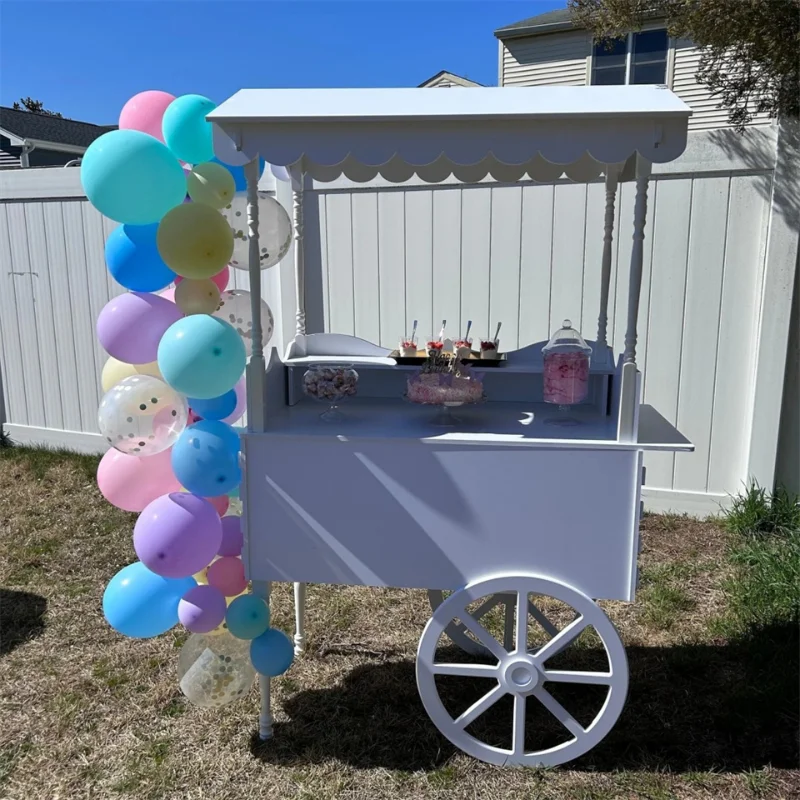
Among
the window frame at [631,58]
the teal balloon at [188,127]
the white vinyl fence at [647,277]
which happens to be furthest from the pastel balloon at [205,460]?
the window frame at [631,58]

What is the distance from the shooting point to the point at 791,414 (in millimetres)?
3502

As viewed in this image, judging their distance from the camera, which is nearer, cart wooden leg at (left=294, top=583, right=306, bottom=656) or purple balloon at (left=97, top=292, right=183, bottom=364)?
purple balloon at (left=97, top=292, right=183, bottom=364)

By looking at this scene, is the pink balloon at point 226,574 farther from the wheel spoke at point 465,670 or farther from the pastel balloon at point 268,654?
the wheel spoke at point 465,670

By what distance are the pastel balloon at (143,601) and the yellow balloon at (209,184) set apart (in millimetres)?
1074

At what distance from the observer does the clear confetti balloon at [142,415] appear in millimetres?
1994

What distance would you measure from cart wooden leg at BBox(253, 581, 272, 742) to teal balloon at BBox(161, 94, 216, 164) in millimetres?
1252

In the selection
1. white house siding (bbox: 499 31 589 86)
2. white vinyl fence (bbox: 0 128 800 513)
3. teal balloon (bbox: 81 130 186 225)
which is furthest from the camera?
white house siding (bbox: 499 31 589 86)

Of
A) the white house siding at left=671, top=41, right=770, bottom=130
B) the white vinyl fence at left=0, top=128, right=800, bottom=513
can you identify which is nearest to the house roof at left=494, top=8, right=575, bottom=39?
the white house siding at left=671, top=41, right=770, bottom=130

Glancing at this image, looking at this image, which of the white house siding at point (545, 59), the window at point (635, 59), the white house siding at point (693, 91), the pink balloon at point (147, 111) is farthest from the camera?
the white house siding at point (545, 59)

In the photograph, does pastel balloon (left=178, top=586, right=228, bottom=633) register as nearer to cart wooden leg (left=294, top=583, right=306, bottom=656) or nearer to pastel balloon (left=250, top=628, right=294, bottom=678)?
pastel balloon (left=250, top=628, right=294, bottom=678)

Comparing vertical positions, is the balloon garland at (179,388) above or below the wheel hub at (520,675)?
above

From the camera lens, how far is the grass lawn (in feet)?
6.70

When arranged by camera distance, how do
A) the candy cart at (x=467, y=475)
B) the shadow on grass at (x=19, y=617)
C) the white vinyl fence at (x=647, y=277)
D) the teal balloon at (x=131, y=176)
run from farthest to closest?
the white vinyl fence at (x=647, y=277)
the shadow on grass at (x=19, y=617)
the teal balloon at (x=131, y=176)
the candy cart at (x=467, y=475)

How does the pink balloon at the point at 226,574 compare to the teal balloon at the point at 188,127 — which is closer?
the teal balloon at the point at 188,127
